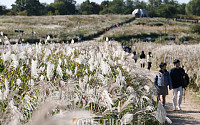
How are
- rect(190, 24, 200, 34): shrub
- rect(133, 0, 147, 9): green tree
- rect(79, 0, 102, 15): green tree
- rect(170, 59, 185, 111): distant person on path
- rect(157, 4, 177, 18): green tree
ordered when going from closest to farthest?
rect(170, 59, 185, 111): distant person on path → rect(190, 24, 200, 34): shrub → rect(157, 4, 177, 18): green tree → rect(79, 0, 102, 15): green tree → rect(133, 0, 147, 9): green tree

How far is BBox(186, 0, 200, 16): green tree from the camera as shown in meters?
112

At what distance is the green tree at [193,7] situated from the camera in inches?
4395

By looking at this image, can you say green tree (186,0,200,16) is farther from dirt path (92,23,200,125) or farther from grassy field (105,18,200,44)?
dirt path (92,23,200,125)

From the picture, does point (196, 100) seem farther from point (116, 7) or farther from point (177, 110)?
point (116, 7)

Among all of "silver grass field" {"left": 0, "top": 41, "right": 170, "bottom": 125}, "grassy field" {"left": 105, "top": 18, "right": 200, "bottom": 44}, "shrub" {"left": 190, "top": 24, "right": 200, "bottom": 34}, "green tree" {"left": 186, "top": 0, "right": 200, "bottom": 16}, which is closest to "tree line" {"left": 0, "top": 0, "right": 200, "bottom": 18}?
"green tree" {"left": 186, "top": 0, "right": 200, "bottom": 16}

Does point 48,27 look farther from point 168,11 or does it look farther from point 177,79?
point 168,11

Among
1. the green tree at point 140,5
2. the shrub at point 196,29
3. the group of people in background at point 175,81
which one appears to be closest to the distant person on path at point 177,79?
the group of people in background at point 175,81

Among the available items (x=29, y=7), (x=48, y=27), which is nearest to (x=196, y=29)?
(x=48, y=27)

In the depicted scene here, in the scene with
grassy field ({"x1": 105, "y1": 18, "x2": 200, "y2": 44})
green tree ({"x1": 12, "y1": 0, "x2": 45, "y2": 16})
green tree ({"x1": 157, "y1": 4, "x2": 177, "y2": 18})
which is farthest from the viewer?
green tree ({"x1": 157, "y1": 4, "x2": 177, "y2": 18})

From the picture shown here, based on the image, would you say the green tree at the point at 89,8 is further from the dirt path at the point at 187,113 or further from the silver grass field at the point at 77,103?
the silver grass field at the point at 77,103

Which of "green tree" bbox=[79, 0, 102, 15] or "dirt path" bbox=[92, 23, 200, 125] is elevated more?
"green tree" bbox=[79, 0, 102, 15]

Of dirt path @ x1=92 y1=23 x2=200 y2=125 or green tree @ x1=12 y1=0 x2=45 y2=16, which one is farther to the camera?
green tree @ x1=12 y1=0 x2=45 y2=16

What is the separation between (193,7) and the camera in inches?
4429

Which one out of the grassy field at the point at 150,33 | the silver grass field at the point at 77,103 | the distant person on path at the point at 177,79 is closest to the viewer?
the silver grass field at the point at 77,103
